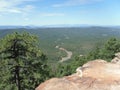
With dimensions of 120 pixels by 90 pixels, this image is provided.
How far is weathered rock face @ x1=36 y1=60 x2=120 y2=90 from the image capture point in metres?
15.3

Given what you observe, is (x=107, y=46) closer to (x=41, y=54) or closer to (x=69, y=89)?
(x=41, y=54)

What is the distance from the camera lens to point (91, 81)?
1588cm

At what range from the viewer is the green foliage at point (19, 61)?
31330mm

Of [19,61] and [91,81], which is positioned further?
[19,61]

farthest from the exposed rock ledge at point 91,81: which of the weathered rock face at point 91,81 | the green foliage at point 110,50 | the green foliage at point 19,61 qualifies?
the green foliage at point 110,50

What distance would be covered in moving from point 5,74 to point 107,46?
110ft

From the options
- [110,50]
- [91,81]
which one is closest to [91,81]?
[91,81]

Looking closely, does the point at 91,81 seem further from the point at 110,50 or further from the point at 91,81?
the point at 110,50

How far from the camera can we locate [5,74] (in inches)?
1272

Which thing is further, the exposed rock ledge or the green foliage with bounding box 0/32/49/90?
the green foliage with bounding box 0/32/49/90

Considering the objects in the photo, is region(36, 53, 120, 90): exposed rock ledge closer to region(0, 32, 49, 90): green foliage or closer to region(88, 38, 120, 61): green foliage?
region(0, 32, 49, 90): green foliage

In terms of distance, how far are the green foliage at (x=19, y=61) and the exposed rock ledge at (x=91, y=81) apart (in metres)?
14.7


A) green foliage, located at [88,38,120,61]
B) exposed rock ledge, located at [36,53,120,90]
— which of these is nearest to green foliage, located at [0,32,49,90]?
exposed rock ledge, located at [36,53,120,90]

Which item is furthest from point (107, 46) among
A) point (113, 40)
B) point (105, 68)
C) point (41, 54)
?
point (105, 68)
